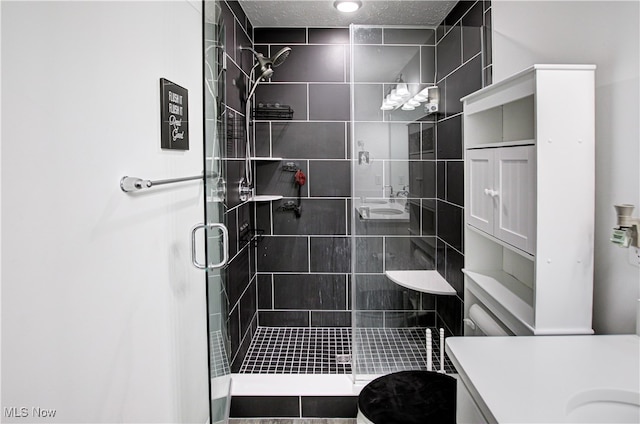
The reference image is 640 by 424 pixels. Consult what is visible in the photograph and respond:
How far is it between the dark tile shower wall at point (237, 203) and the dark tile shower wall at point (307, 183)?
19 cm

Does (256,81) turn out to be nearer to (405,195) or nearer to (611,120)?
(405,195)

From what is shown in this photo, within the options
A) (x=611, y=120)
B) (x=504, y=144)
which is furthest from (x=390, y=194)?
(x=611, y=120)

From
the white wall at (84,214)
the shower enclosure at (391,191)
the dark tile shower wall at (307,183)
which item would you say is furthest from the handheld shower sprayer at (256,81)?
the white wall at (84,214)

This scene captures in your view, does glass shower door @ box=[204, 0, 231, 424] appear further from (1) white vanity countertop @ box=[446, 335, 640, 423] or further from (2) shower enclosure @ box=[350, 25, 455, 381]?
(1) white vanity countertop @ box=[446, 335, 640, 423]

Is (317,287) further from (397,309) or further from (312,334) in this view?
(397,309)

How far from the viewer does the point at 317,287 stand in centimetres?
310

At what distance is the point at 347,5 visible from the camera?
2562mm

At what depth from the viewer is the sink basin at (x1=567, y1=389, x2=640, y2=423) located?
36.8 inches

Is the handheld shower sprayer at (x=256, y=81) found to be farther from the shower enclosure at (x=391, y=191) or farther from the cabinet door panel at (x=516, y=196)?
the cabinet door panel at (x=516, y=196)

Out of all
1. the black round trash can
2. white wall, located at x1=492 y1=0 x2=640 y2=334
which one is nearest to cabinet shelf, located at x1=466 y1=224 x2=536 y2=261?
white wall, located at x1=492 y1=0 x2=640 y2=334

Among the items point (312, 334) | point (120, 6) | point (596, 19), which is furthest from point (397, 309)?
point (120, 6)

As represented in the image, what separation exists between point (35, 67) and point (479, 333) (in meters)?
2.02

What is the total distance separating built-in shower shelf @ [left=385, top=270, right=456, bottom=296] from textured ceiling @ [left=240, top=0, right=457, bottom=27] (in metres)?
1.63

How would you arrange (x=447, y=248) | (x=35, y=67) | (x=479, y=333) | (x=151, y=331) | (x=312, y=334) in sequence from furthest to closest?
1. (x=312, y=334)
2. (x=447, y=248)
3. (x=479, y=333)
4. (x=151, y=331)
5. (x=35, y=67)
